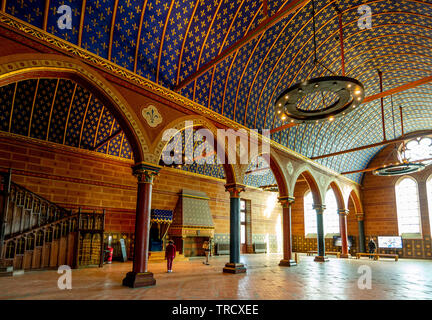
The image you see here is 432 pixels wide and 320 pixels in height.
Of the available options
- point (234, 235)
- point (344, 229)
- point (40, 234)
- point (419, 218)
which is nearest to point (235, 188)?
point (234, 235)

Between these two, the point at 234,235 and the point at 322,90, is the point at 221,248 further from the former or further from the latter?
the point at 322,90

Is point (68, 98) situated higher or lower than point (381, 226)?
higher

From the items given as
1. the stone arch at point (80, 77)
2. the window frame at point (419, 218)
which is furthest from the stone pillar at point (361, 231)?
the stone arch at point (80, 77)

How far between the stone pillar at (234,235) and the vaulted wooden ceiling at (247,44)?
2.91 m

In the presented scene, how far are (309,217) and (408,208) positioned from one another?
24.4 feet

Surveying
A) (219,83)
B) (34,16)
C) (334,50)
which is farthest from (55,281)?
(334,50)

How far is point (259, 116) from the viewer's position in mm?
13109

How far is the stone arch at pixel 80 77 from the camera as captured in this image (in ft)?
19.8

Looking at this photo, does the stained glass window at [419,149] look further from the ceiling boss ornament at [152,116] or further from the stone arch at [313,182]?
the ceiling boss ornament at [152,116]

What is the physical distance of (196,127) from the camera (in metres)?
10.7

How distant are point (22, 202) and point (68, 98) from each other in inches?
171

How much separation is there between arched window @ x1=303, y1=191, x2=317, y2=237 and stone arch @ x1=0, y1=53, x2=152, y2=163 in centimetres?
2048

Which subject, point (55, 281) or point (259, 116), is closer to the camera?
point (55, 281)

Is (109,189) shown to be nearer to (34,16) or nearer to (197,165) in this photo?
(197,165)
